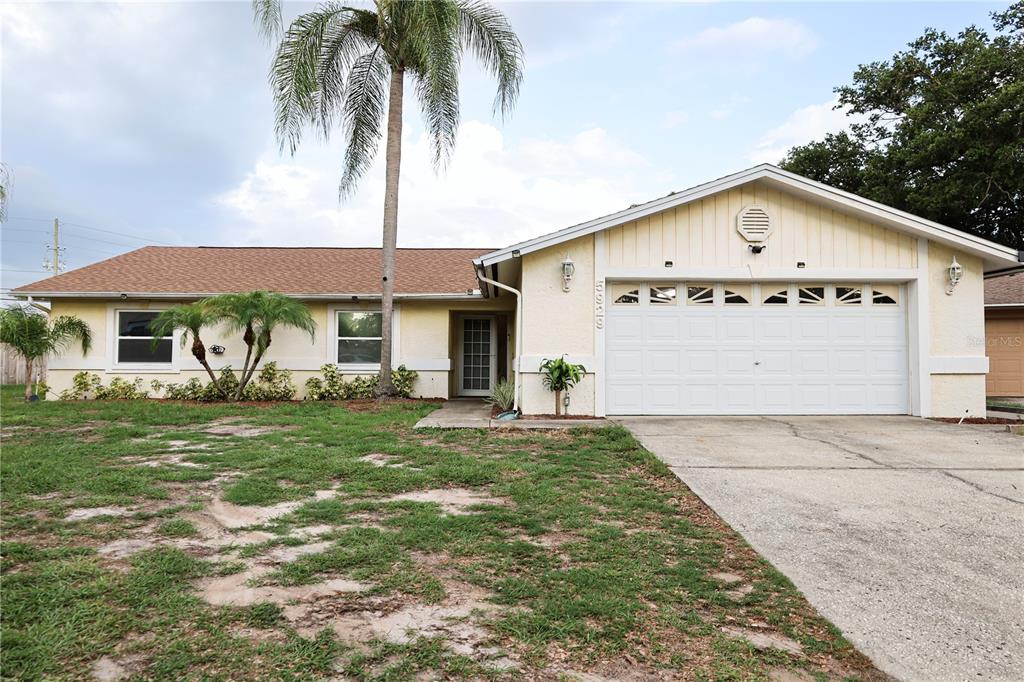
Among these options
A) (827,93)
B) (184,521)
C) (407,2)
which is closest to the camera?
(184,521)

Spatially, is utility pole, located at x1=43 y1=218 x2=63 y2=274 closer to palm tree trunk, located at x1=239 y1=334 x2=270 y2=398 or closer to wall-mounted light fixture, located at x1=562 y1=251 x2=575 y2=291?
palm tree trunk, located at x1=239 y1=334 x2=270 y2=398

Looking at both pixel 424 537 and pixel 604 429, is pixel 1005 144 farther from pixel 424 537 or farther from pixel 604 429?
pixel 424 537

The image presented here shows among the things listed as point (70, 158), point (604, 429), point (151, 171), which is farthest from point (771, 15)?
point (151, 171)

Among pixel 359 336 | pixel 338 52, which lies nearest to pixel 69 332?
pixel 359 336

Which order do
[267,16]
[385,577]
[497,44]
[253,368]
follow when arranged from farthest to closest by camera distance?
[253,368]
[497,44]
[267,16]
[385,577]

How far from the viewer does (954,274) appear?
8.74 meters

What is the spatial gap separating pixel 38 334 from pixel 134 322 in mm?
1762

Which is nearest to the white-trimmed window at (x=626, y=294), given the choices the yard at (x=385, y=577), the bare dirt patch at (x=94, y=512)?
the yard at (x=385, y=577)

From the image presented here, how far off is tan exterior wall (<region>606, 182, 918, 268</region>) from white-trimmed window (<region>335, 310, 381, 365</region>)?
658 cm

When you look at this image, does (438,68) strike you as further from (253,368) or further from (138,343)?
(138,343)

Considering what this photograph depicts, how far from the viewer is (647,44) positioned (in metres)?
11.7

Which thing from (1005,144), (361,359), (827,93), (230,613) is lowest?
(230,613)

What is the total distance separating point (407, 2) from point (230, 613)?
11103mm

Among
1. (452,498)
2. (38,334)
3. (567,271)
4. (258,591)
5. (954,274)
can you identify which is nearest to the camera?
(258,591)
